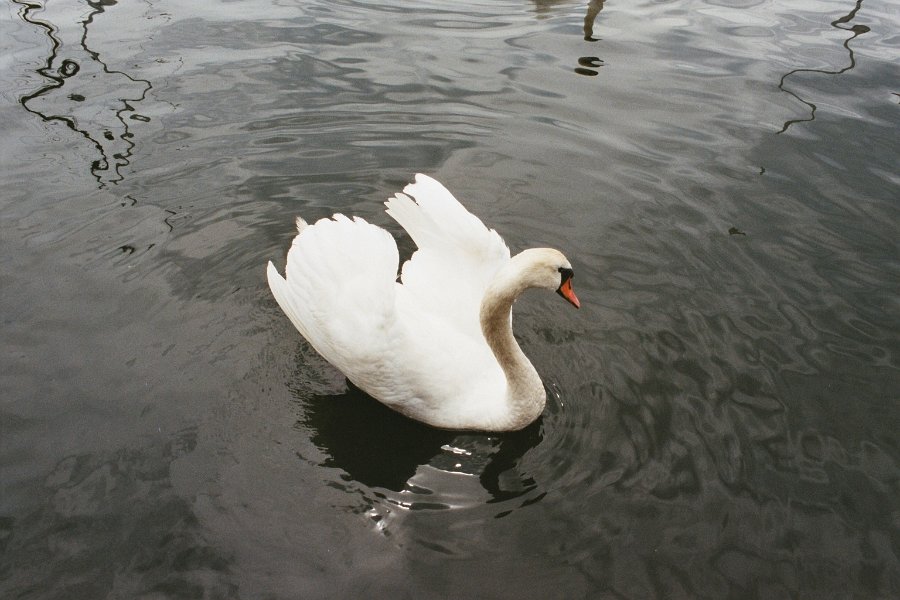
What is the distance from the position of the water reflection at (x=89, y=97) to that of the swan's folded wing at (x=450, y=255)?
388cm

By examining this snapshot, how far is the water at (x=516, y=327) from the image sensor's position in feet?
13.9

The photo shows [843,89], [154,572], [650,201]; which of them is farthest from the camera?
[843,89]

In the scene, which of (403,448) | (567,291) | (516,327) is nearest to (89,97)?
(516,327)

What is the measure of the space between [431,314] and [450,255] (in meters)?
0.47

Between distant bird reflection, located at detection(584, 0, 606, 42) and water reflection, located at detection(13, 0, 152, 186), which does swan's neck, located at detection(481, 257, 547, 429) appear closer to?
water reflection, located at detection(13, 0, 152, 186)

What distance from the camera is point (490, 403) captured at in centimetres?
495

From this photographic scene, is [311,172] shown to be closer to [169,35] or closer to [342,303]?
[342,303]

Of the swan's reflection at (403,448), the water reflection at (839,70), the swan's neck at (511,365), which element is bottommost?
the swan's reflection at (403,448)

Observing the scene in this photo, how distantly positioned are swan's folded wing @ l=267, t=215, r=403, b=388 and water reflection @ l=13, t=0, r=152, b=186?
362cm

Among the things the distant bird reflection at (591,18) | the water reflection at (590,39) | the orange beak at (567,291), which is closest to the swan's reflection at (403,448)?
the orange beak at (567,291)

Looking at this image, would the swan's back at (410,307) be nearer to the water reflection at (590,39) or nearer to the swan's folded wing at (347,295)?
the swan's folded wing at (347,295)

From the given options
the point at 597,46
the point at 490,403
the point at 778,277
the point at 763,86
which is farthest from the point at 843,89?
the point at 490,403

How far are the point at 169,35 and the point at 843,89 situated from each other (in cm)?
972

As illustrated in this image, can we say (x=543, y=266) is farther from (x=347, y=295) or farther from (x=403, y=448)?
(x=403, y=448)
